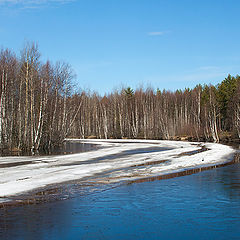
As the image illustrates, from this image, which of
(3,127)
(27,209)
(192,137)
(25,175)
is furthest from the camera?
(192,137)

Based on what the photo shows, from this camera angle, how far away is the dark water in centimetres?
737

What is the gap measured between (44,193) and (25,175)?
4.22 meters

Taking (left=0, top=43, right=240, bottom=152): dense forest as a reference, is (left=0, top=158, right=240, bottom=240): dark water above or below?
below

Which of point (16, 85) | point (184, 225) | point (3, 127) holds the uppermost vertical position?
point (16, 85)

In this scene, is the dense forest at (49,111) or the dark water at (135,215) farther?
the dense forest at (49,111)

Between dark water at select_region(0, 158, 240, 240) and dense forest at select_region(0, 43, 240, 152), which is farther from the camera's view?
dense forest at select_region(0, 43, 240, 152)

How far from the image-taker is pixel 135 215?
8758 mm

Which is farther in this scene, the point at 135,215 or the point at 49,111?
the point at 49,111

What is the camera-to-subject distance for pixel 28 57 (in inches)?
1329

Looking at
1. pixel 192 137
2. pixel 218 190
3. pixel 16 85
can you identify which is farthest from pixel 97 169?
pixel 192 137

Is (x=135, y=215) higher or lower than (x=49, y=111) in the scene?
lower

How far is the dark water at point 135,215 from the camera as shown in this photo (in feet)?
24.2

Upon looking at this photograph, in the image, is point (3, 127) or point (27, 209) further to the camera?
point (3, 127)

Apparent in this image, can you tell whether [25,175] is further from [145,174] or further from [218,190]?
[218,190]
